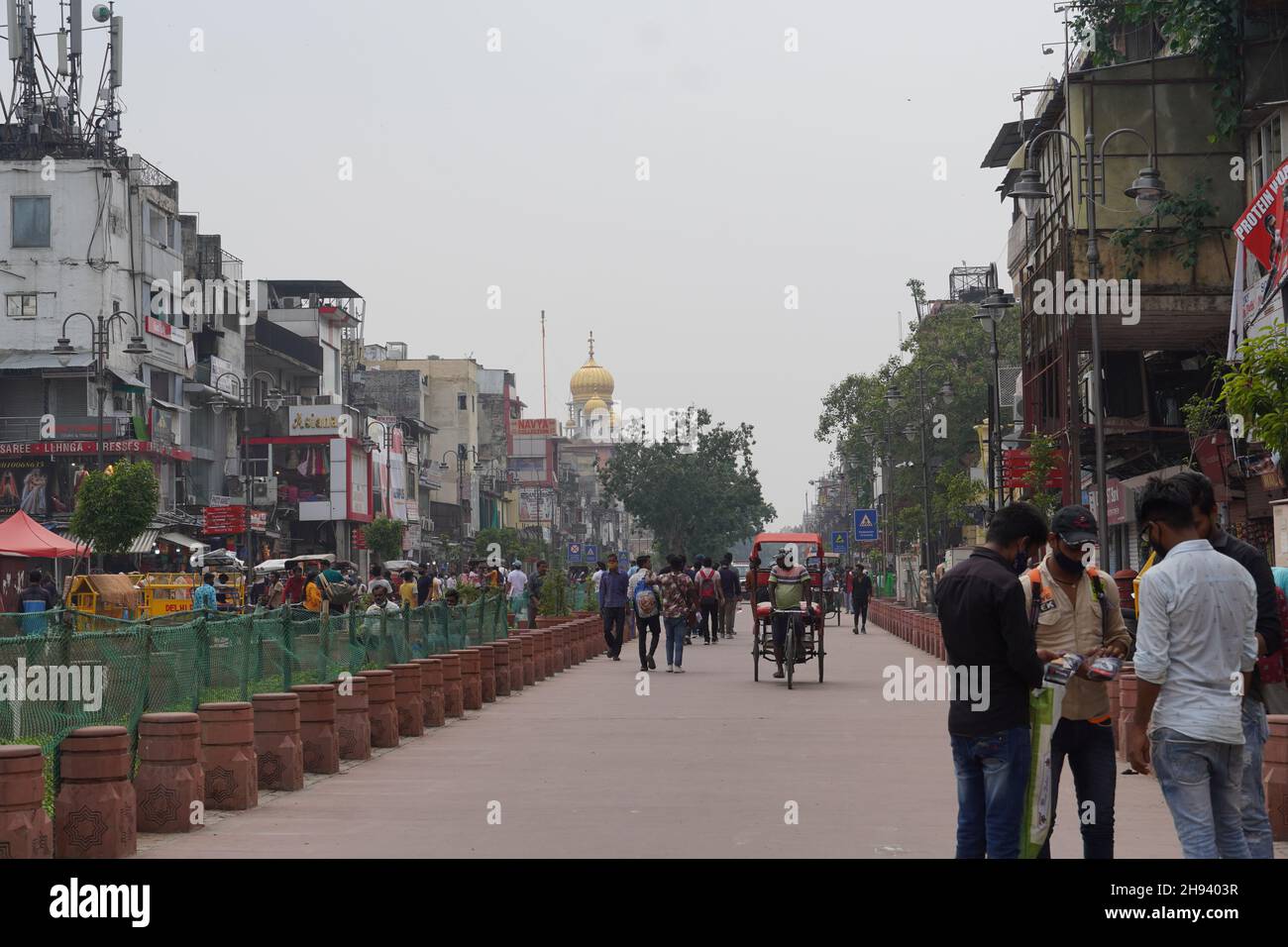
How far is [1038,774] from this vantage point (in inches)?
296

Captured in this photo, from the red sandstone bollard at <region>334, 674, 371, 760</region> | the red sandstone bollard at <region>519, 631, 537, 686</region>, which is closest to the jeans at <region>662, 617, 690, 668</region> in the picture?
the red sandstone bollard at <region>519, 631, 537, 686</region>

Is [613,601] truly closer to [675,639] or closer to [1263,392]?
[675,639]

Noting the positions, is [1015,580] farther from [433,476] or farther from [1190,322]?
[433,476]

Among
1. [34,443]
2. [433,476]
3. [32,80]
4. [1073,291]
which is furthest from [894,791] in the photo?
[433,476]

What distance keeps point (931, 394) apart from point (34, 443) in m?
30.9

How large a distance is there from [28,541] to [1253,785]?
35.9 meters

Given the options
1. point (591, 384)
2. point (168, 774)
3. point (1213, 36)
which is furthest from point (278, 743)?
point (591, 384)

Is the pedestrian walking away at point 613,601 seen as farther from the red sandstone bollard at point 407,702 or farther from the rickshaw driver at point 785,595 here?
the red sandstone bollard at point 407,702

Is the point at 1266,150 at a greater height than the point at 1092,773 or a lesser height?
greater

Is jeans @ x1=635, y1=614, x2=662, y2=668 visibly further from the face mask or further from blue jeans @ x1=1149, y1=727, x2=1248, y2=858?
blue jeans @ x1=1149, y1=727, x2=1248, y2=858

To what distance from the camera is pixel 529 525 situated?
147625 mm

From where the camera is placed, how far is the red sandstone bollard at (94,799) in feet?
31.5

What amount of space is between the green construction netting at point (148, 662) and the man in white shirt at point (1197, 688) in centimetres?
641

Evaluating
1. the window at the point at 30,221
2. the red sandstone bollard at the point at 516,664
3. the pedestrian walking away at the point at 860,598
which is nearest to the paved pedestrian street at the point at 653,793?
the red sandstone bollard at the point at 516,664
